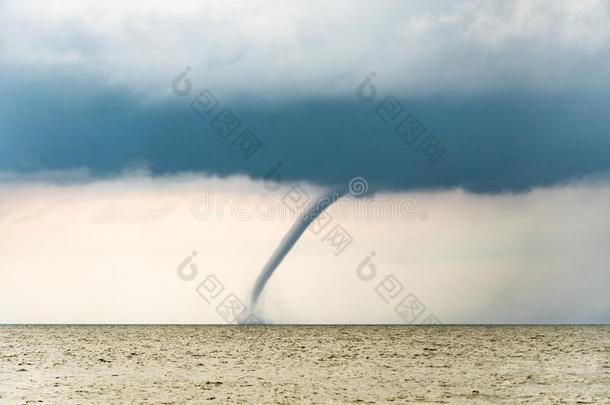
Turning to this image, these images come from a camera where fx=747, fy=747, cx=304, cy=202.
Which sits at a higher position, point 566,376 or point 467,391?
point 566,376

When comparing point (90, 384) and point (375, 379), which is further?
point (375, 379)

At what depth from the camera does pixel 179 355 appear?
7019cm

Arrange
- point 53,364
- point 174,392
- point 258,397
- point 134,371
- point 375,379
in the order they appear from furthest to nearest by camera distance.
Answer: point 53,364, point 134,371, point 375,379, point 174,392, point 258,397

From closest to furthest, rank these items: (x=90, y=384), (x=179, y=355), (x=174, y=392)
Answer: (x=174, y=392) → (x=90, y=384) → (x=179, y=355)

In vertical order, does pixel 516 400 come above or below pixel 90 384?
below

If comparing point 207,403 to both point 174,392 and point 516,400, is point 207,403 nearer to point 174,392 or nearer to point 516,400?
point 174,392

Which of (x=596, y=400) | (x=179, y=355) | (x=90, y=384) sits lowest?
(x=596, y=400)

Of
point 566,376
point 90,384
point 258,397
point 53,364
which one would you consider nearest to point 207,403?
point 258,397

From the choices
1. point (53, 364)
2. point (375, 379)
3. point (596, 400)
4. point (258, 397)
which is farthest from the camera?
point (53, 364)

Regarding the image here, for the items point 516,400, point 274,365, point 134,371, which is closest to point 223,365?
point 274,365

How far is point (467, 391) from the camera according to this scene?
37.1 meters

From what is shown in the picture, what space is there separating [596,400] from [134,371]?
99.1 ft

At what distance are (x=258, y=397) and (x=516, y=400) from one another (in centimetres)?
1179

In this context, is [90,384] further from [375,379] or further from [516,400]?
[516,400]
